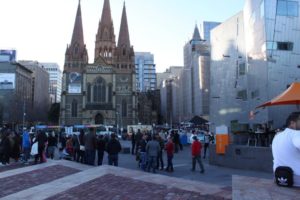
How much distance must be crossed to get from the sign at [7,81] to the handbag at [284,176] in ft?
→ 333

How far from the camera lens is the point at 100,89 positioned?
8631 centimetres

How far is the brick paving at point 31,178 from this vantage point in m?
11.2

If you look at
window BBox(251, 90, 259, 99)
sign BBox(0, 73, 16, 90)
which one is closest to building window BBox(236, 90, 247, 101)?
window BBox(251, 90, 259, 99)

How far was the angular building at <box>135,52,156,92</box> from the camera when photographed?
571 feet

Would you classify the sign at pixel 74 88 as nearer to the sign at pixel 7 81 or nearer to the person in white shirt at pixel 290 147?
the sign at pixel 7 81

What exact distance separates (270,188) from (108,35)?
3496 inches

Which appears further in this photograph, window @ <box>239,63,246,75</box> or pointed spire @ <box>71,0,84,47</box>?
pointed spire @ <box>71,0,84,47</box>

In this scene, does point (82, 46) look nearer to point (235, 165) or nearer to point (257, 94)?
point (257, 94)

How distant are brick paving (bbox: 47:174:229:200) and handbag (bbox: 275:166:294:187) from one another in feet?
8.00

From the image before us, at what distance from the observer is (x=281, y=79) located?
30.9 m

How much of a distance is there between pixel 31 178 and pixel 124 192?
4.81 metres

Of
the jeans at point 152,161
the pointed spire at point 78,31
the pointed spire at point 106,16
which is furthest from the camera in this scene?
the pointed spire at point 106,16

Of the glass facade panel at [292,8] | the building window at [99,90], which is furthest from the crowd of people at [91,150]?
the building window at [99,90]

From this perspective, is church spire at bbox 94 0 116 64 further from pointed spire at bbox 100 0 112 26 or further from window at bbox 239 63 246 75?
window at bbox 239 63 246 75
